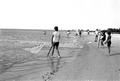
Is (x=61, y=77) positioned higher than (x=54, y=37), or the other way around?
(x=54, y=37)

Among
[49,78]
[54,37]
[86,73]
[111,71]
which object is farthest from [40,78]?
[54,37]

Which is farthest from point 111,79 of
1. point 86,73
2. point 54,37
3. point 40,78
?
point 54,37

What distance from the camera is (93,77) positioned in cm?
562

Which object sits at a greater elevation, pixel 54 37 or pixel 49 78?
pixel 54 37

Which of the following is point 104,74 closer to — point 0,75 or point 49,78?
point 49,78

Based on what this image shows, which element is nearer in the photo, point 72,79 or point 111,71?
point 72,79

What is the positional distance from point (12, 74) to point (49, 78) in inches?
71.9

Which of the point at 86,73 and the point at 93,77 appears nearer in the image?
the point at 93,77

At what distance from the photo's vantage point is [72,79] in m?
5.42

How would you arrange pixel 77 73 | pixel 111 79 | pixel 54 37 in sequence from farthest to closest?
pixel 54 37
pixel 77 73
pixel 111 79

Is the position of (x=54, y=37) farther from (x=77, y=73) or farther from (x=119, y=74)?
(x=119, y=74)

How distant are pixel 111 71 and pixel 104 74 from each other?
59 centimetres

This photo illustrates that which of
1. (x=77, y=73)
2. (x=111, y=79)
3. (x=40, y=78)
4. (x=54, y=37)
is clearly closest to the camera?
(x=111, y=79)

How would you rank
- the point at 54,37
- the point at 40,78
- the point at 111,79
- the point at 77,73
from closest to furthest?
the point at 111,79 < the point at 40,78 < the point at 77,73 < the point at 54,37
